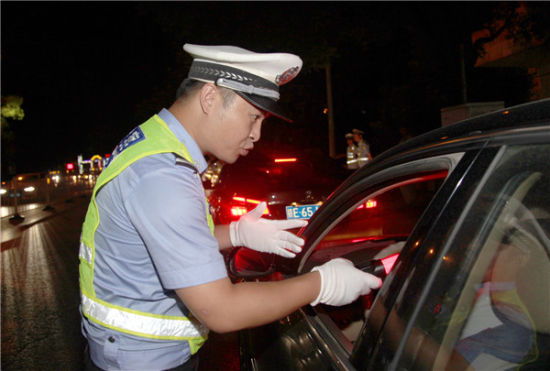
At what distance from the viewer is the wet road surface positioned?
148 inches

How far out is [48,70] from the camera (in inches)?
1262

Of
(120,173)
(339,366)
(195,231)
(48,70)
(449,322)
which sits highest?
(48,70)

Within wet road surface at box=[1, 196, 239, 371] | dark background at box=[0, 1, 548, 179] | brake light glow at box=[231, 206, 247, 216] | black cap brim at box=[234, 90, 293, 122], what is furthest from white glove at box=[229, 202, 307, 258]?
dark background at box=[0, 1, 548, 179]

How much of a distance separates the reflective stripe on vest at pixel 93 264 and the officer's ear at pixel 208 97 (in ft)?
0.48

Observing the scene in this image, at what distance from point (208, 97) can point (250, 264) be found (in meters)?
1.08

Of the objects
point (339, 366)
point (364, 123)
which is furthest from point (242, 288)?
point (364, 123)

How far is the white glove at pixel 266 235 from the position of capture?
1.78m

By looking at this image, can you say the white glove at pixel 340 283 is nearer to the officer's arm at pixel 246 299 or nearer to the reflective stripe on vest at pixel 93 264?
the officer's arm at pixel 246 299

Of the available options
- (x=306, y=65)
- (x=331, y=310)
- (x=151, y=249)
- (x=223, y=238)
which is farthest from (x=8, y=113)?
(x=151, y=249)

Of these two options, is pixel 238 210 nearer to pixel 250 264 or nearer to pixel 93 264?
pixel 250 264

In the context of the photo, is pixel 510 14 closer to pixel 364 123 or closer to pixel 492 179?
pixel 492 179

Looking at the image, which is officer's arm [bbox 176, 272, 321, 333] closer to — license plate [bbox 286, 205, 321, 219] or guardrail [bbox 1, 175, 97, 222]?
license plate [bbox 286, 205, 321, 219]

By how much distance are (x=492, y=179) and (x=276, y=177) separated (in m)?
4.57

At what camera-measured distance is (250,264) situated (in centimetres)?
229
